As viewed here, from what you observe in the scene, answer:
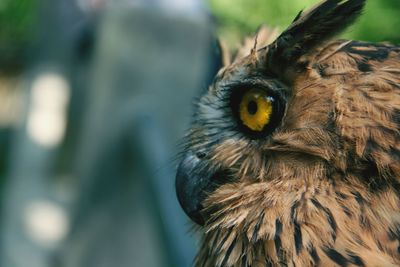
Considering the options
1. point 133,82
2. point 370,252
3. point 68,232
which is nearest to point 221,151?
point 370,252

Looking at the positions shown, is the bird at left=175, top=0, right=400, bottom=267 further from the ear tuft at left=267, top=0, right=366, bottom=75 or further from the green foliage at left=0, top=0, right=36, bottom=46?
the green foliage at left=0, top=0, right=36, bottom=46

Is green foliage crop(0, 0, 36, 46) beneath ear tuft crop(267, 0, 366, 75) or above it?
above

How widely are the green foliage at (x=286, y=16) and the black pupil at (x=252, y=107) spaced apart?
1.05ft

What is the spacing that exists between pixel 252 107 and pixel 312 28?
0.28m

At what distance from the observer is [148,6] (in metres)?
4.87

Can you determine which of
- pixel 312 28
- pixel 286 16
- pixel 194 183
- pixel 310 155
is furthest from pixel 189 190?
pixel 286 16

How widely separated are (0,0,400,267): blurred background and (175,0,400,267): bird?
712 millimetres

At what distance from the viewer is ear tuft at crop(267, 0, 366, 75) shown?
1.85 m

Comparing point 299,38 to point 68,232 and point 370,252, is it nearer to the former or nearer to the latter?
point 370,252

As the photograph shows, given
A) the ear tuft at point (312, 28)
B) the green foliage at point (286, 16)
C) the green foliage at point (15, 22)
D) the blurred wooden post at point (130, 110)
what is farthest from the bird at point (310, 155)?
the green foliage at point (15, 22)

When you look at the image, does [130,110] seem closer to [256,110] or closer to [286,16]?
[286,16]

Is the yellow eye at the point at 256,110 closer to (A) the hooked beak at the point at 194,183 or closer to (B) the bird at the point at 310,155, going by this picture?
(B) the bird at the point at 310,155

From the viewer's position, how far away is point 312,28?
185cm

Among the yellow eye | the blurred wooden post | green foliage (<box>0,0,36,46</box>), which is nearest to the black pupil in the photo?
the yellow eye
